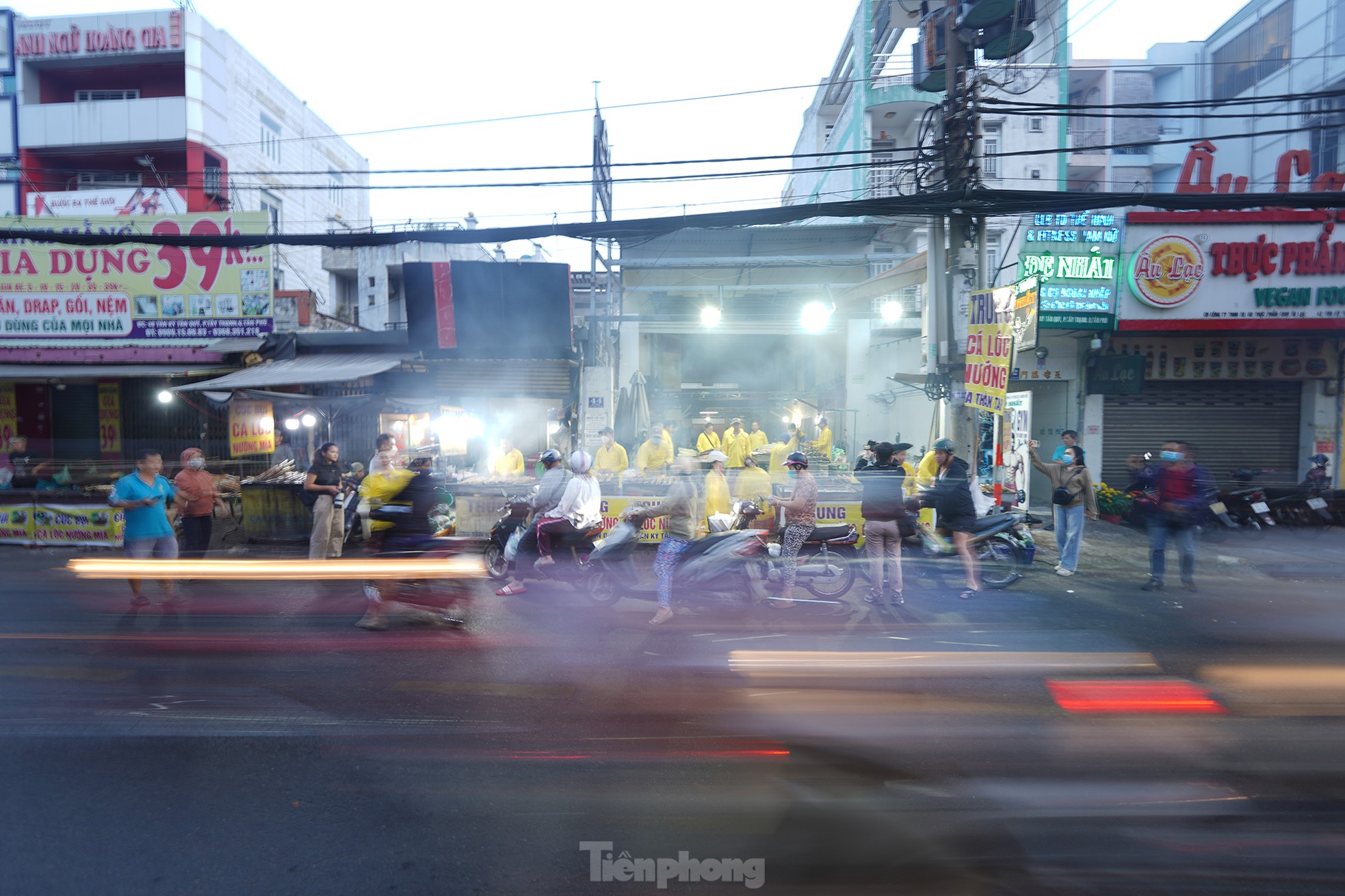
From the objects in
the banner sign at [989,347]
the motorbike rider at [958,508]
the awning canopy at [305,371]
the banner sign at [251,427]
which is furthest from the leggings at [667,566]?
the banner sign at [251,427]

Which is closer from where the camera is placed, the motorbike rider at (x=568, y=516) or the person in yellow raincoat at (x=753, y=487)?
the motorbike rider at (x=568, y=516)

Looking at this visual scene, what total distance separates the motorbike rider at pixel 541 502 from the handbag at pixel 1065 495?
6.51 metres

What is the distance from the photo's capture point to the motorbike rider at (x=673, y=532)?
7.50 meters

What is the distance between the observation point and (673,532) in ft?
25.0

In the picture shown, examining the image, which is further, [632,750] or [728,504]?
[728,504]

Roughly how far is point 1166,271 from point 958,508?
9.10 meters

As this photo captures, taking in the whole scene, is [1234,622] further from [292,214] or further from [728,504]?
[292,214]

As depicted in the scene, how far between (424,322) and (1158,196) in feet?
42.7

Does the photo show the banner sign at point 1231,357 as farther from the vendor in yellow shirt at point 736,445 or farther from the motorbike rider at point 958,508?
the motorbike rider at point 958,508

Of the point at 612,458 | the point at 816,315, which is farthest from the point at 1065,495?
the point at 816,315

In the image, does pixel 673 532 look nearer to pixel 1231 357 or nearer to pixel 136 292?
pixel 1231 357

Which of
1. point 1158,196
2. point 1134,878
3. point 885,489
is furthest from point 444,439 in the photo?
point 1134,878

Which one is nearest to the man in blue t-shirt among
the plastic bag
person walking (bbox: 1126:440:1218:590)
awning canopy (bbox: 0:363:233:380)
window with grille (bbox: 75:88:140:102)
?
the plastic bag

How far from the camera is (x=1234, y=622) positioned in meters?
7.50
